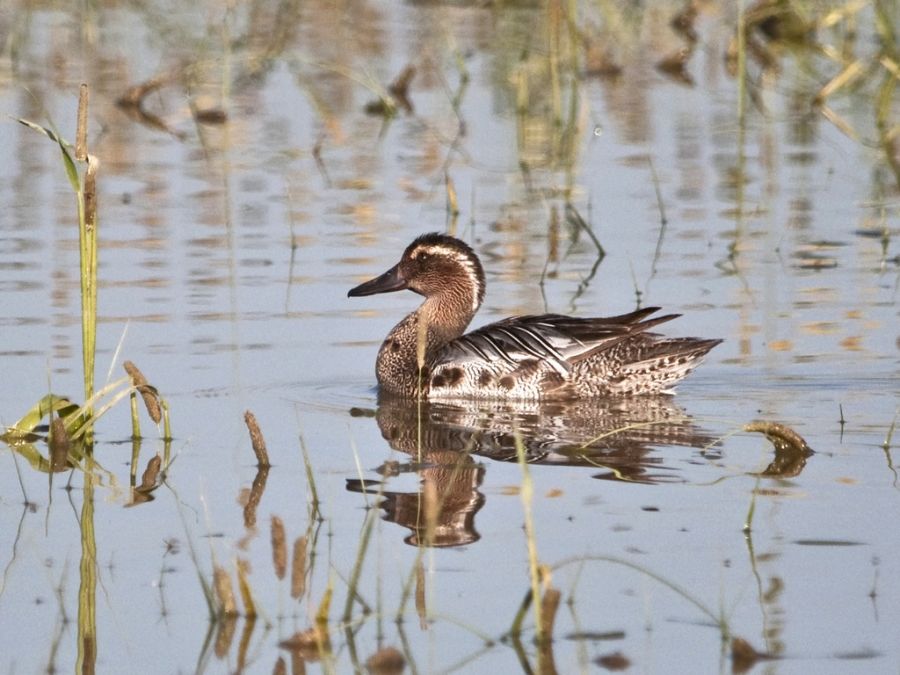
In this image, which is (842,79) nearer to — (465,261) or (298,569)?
(465,261)

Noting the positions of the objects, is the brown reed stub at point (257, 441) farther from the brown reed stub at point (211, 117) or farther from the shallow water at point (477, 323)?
the brown reed stub at point (211, 117)

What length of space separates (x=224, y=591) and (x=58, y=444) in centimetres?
223

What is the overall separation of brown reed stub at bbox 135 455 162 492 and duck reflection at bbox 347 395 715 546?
28.5 inches

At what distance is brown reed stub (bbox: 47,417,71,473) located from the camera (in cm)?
690

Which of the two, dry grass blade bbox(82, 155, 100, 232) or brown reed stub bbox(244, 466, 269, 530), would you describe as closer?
brown reed stub bbox(244, 466, 269, 530)

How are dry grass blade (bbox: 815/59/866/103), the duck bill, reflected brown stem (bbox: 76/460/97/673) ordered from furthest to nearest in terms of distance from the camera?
1. dry grass blade (bbox: 815/59/866/103)
2. the duck bill
3. reflected brown stem (bbox: 76/460/97/673)

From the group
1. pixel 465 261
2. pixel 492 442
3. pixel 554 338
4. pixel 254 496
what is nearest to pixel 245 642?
pixel 254 496

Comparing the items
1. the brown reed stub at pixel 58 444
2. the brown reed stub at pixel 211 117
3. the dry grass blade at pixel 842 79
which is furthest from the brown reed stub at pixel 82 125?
the brown reed stub at pixel 211 117

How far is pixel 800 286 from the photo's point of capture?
10.2 m

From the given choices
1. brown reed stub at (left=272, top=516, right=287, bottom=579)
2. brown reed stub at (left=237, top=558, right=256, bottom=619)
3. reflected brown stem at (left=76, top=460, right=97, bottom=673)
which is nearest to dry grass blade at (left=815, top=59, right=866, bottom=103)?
reflected brown stem at (left=76, top=460, right=97, bottom=673)

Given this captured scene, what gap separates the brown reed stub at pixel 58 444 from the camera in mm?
6902

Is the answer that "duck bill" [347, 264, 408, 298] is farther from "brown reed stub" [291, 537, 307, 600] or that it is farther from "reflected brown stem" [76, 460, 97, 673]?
"brown reed stub" [291, 537, 307, 600]

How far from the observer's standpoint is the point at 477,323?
400 inches

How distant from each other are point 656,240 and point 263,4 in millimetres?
12120
